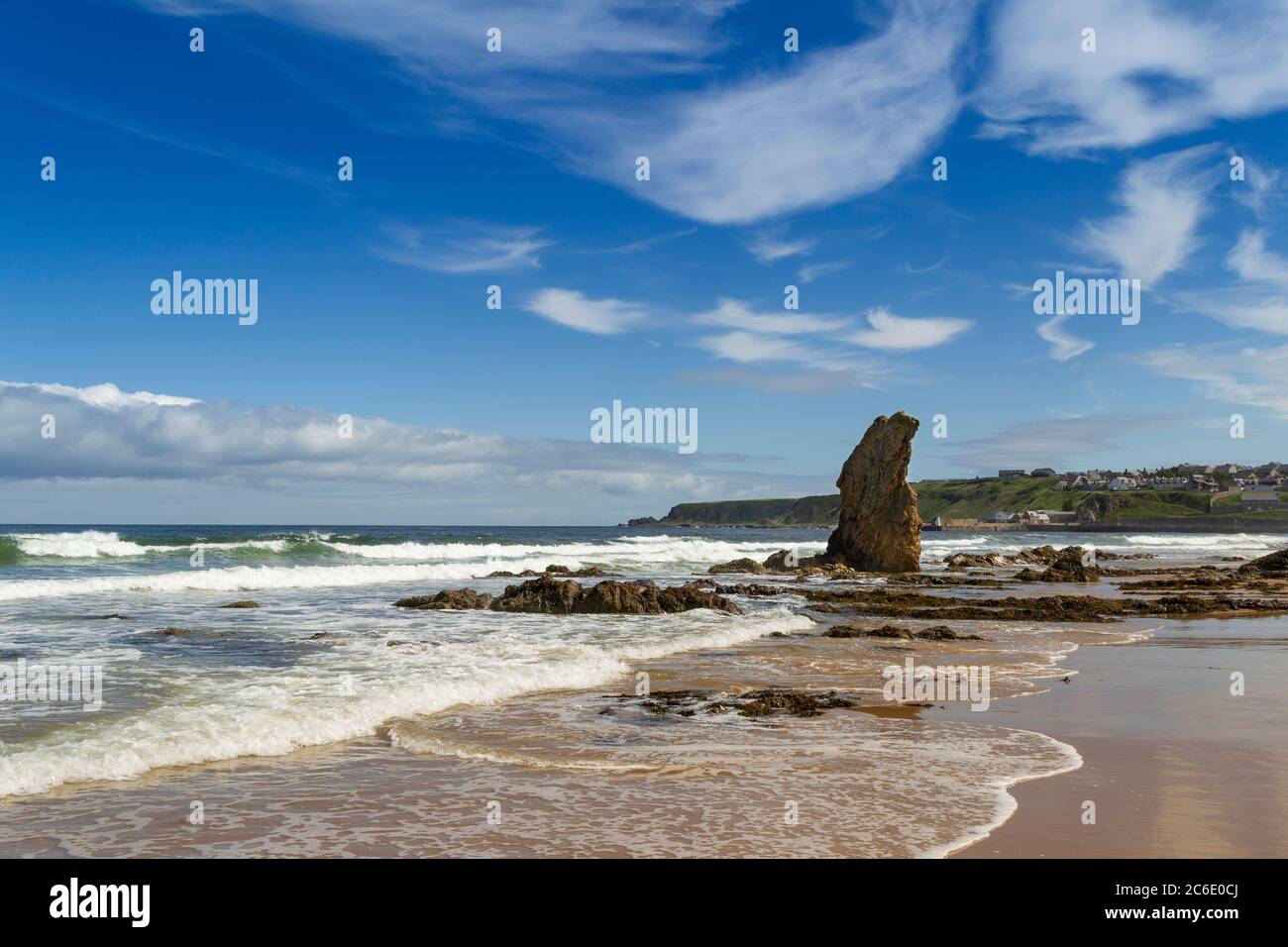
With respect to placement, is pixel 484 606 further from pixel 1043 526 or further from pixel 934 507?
pixel 934 507

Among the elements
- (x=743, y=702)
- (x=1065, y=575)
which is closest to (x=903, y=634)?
(x=743, y=702)

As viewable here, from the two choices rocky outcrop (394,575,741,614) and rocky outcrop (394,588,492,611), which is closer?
rocky outcrop (394,575,741,614)

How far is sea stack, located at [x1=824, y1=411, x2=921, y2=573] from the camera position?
4306 cm

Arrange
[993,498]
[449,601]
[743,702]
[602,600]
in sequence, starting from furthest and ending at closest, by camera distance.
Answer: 1. [993,498]
2. [449,601]
3. [602,600]
4. [743,702]

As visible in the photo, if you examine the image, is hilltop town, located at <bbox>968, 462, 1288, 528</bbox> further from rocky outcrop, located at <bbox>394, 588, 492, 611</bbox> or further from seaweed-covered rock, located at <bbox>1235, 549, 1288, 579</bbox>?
rocky outcrop, located at <bbox>394, 588, 492, 611</bbox>

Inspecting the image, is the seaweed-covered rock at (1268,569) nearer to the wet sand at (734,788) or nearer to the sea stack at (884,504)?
the sea stack at (884,504)

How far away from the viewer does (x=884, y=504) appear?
1703 inches

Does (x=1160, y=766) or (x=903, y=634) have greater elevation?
(x=1160, y=766)

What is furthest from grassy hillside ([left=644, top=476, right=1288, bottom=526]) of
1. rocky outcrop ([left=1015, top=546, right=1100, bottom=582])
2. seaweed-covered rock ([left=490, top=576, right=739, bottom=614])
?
seaweed-covered rock ([left=490, top=576, right=739, bottom=614])

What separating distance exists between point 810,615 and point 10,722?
17.4 m

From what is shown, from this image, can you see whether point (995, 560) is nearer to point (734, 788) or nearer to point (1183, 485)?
point (734, 788)
